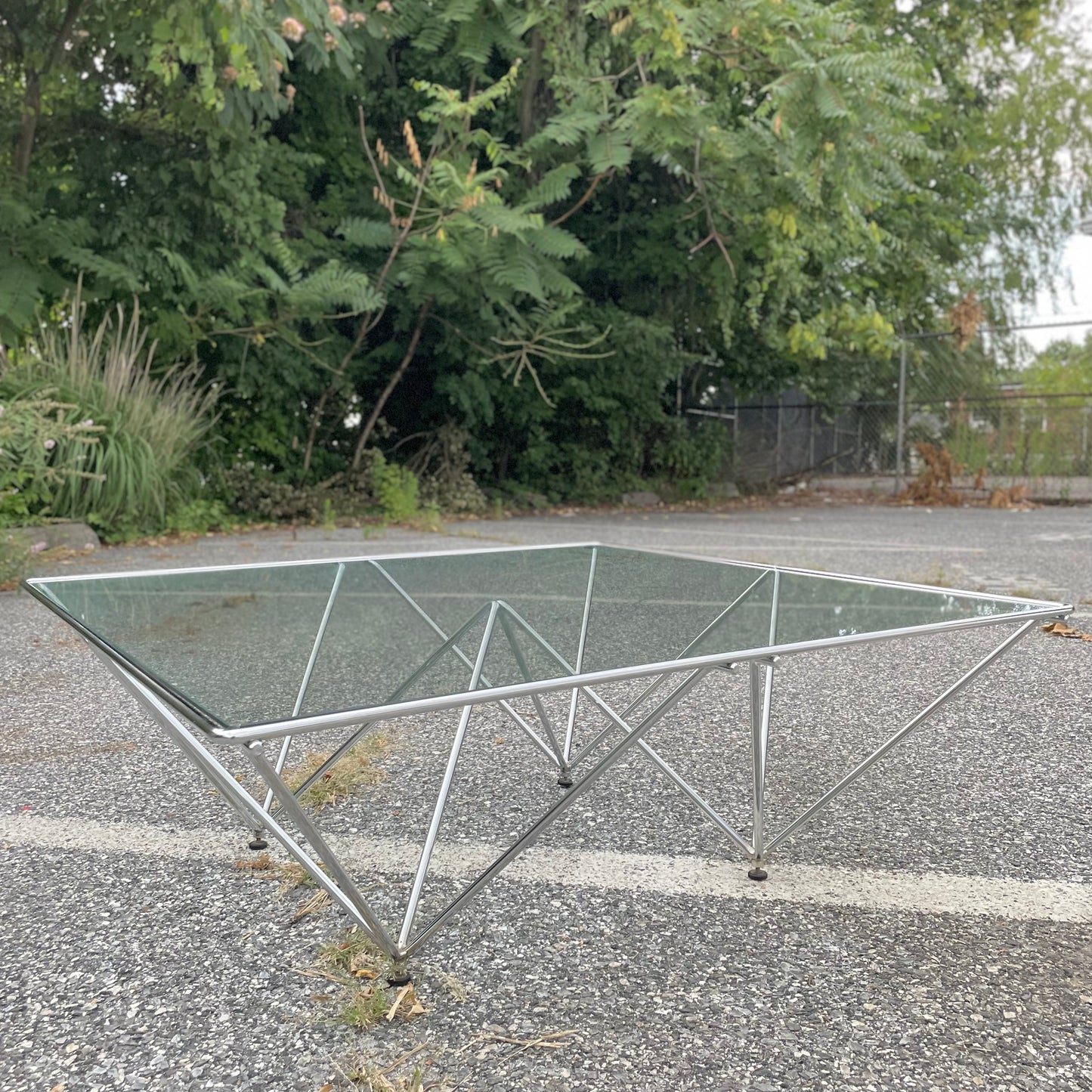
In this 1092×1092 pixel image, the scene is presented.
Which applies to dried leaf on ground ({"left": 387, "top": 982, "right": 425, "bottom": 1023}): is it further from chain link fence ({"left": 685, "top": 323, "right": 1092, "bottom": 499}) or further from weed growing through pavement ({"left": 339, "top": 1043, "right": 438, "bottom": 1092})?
chain link fence ({"left": 685, "top": 323, "right": 1092, "bottom": 499})

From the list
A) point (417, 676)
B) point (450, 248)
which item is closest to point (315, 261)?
point (450, 248)

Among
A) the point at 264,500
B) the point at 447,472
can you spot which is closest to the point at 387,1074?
the point at 264,500

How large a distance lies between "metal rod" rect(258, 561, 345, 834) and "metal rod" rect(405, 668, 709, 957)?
305 millimetres

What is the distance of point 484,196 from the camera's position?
6.80m

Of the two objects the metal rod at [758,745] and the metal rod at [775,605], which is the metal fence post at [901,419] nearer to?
the metal rod at [775,605]

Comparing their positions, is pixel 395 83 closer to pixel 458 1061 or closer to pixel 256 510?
pixel 256 510

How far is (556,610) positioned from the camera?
204cm

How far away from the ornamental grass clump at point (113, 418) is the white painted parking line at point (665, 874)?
469 cm

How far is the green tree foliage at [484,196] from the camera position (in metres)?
6.64

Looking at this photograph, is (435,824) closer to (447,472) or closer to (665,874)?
(665,874)

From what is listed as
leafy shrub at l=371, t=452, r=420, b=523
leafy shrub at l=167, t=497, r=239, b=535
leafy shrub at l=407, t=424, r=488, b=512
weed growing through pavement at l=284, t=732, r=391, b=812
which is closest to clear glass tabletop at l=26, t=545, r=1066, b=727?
weed growing through pavement at l=284, t=732, r=391, b=812

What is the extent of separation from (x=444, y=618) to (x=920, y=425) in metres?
12.3

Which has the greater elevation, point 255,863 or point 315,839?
point 315,839

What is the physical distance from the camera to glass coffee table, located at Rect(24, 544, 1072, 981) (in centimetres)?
122
